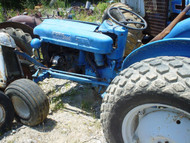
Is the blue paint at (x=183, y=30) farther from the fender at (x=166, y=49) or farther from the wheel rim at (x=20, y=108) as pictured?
the wheel rim at (x=20, y=108)

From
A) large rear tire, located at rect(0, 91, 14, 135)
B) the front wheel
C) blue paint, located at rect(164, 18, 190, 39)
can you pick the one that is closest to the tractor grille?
blue paint, located at rect(164, 18, 190, 39)

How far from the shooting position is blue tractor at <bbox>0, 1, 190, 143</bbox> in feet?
5.01

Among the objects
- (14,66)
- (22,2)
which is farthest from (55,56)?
(22,2)

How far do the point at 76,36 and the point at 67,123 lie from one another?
1117 mm

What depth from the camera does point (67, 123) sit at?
2781 mm

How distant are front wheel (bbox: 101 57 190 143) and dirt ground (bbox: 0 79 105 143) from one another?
2.42 ft

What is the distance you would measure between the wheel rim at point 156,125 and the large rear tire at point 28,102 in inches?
45.8

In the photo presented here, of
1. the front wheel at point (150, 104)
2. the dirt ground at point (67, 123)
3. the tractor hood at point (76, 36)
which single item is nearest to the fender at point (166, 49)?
the front wheel at point (150, 104)

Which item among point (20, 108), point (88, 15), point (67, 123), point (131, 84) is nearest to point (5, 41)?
point (20, 108)

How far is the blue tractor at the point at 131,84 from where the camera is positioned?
1.53 metres

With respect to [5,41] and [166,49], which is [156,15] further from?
[5,41]

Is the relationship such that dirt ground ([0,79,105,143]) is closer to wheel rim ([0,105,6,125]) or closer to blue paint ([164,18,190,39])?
wheel rim ([0,105,6,125])

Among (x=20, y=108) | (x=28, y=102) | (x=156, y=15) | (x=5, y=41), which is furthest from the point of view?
(x=156, y=15)

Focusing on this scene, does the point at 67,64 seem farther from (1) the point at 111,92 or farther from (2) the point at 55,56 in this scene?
(1) the point at 111,92
